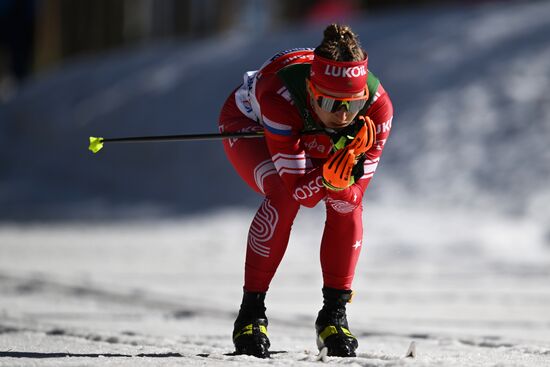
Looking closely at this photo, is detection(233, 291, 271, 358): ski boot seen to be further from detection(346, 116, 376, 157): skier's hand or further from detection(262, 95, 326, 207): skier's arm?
detection(346, 116, 376, 157): skier's hand

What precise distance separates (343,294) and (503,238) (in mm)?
5802

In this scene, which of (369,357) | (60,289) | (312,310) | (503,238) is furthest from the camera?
(503,238)

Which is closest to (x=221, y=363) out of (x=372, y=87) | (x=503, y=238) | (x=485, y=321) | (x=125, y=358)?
(x=125, y=358)

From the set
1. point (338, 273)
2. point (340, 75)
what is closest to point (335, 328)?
point (338, 273)

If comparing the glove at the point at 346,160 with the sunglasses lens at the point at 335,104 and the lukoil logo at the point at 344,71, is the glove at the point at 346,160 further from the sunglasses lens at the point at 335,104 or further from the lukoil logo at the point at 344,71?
the lukoil logo at the point at 344,71

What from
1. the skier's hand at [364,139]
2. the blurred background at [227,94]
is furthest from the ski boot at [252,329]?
the blurred background at [227,94]

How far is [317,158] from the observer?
456cm

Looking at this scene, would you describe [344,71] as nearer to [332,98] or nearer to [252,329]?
[332,98]

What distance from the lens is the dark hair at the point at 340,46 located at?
4281mm

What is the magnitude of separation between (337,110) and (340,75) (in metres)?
0.14

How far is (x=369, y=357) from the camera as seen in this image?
14.6 feet

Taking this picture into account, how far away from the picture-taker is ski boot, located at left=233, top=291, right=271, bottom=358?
4434mm

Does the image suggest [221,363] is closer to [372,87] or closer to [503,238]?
[372,87]

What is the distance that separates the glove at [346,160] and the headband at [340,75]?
5.9 inches
